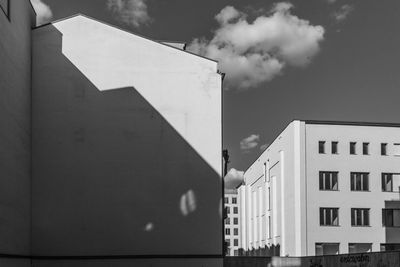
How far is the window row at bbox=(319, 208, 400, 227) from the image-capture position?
51.2 meters

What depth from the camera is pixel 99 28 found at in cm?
2831

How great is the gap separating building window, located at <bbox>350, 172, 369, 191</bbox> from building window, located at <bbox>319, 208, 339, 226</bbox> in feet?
9.50

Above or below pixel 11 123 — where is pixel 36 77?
above

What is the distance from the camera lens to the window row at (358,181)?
2036 inches

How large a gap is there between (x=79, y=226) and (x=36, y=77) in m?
7.36

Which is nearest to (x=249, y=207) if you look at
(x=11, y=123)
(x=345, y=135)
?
(x=345, y=135)

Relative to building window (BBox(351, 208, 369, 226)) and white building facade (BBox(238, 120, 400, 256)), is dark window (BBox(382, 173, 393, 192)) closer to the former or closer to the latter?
white building facade (BBox(238, 120, 400, 256))

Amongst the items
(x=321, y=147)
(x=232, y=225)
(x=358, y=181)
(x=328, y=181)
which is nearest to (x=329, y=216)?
(x=328, y=181)

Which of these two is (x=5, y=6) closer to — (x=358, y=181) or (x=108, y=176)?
(x=108, y=176)

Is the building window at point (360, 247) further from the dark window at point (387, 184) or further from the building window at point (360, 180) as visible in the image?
the dark window at point (387, 184)

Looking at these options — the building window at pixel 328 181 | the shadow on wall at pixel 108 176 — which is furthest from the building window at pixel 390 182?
the shadow on wall at pixel 108 176

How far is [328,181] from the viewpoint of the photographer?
51.7m

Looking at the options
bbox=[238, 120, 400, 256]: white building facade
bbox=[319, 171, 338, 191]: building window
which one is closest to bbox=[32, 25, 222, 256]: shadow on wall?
bbox=[238, 120, 400, 256]: white building facade

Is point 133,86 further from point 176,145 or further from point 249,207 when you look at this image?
point 249,207
